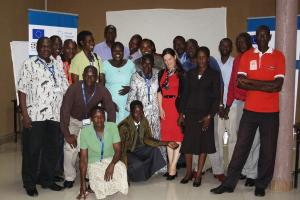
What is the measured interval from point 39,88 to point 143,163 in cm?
148

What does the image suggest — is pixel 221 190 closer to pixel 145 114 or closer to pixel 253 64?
pixel 145 114

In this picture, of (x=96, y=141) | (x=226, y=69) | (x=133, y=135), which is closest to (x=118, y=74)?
(x=133, y=135)

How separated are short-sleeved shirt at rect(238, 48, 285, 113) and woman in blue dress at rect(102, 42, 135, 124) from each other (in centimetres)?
146

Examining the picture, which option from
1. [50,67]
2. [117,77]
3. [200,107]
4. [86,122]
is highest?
[50,67]

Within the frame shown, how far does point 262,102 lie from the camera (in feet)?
13.9

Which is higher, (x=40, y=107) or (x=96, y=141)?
(x=40, y=107)

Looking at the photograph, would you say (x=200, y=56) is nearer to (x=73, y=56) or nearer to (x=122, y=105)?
(x=122, y=105)

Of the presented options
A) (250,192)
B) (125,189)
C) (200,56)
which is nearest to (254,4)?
(200,56)

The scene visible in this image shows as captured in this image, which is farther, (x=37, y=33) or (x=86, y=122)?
(x=37, y=33)

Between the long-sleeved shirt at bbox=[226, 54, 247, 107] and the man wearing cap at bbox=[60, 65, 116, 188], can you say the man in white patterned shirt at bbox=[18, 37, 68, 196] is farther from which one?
the long-sleeved shirt at bbox=[226, 54, 247, 107]

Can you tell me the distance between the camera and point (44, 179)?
4.67 metres

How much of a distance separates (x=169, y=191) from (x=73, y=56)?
2097 mm

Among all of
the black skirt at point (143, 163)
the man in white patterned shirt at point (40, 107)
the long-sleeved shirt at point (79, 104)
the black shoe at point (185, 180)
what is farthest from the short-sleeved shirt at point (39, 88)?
the black shoe at point (185, 180)

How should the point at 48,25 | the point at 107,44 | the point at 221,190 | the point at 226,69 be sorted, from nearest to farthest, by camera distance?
the point at 221,190, the point at 226,69, the point at 107,44, the point at 48,25
